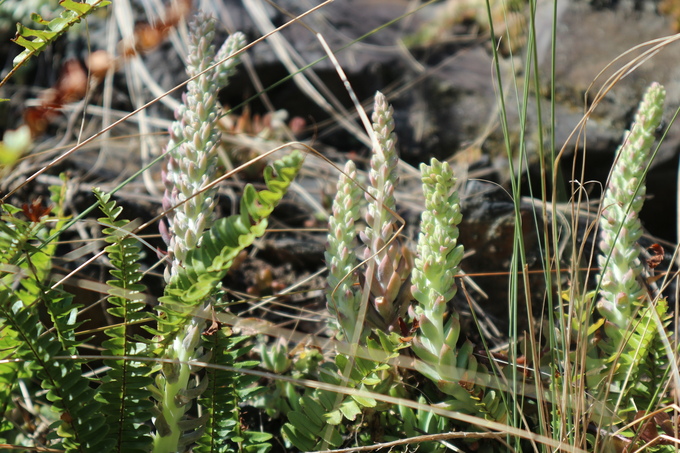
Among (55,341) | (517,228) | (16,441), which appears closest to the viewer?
(55,341)

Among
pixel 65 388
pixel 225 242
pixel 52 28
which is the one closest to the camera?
pixel 225 242

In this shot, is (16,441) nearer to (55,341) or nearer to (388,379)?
(55,341)

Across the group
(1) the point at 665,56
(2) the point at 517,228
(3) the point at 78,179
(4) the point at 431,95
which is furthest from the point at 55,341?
(1) the point at 665,56

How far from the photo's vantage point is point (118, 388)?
131 cm

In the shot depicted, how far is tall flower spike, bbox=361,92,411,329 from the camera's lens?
1433mm

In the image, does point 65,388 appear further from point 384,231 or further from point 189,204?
point 384,231

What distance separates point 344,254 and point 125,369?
1.81 ft

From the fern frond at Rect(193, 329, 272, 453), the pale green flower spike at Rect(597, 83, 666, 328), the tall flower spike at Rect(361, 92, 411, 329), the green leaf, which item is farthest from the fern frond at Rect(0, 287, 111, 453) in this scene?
the pale green flower spike at Rect(597, 83, 666, 328)

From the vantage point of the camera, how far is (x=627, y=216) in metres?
1.54

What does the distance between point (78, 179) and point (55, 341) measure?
1.64 m

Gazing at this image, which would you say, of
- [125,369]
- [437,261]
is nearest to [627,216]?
[437,261]

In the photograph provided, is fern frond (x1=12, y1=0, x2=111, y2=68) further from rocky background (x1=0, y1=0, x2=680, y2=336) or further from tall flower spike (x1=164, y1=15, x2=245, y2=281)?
rocky background (x1=0, y1=0, x2=680, y2=336)

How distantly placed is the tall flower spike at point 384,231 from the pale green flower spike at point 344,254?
45 mm

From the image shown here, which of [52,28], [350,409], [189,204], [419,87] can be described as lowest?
[419,87]
